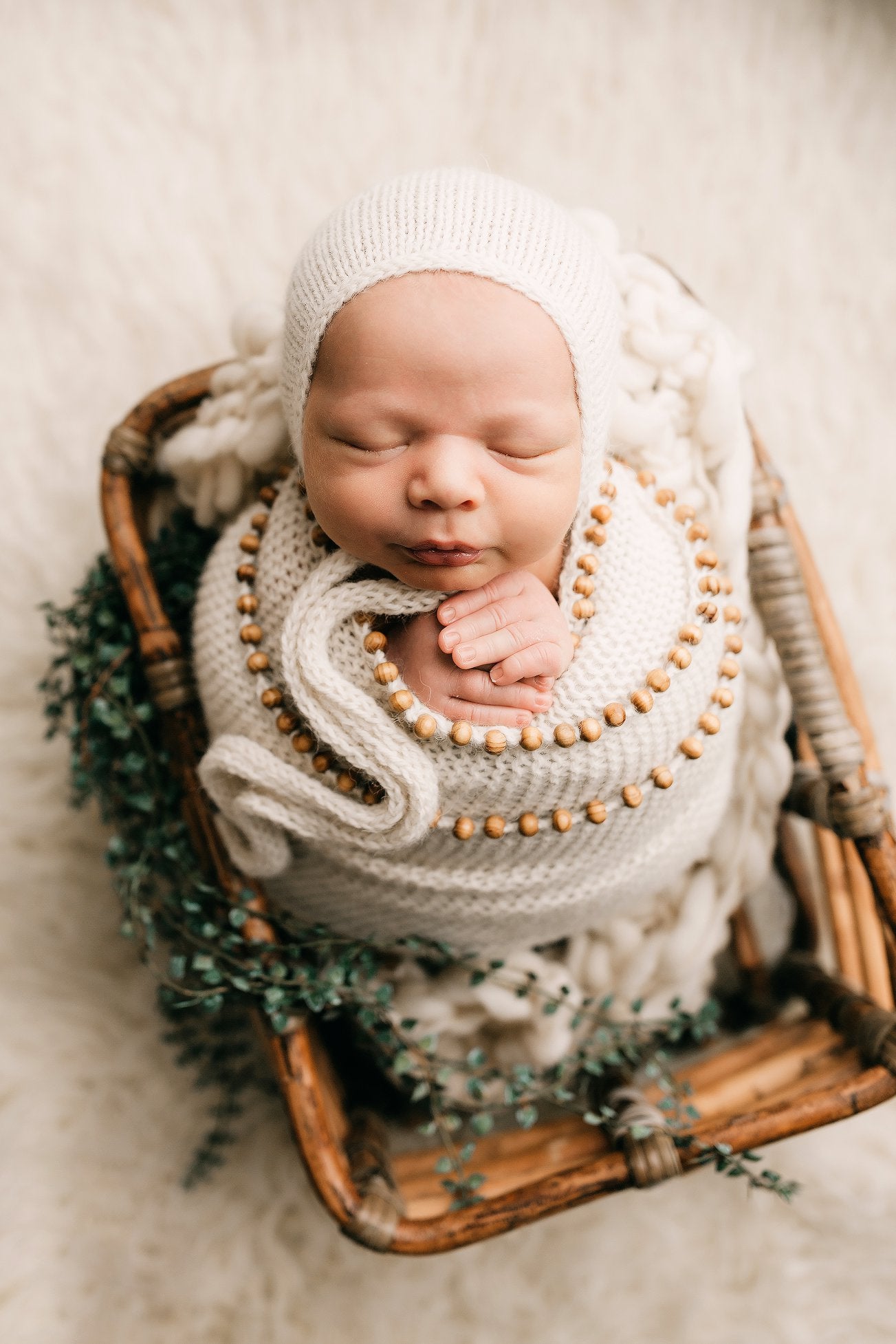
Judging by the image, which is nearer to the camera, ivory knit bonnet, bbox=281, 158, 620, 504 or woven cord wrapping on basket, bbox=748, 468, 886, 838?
ivory knit bonnet, bbox=281, 158, 620, 504

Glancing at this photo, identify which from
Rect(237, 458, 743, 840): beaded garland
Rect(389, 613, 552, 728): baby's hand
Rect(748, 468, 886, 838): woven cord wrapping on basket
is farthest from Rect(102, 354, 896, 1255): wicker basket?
Rect(389, 613, 552, 728): baby's hand

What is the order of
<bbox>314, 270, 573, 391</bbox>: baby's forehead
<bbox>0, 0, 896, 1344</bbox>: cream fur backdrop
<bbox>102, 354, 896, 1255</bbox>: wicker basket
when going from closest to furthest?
<bbox>314, 270, 573, 391</bbox>: baby's forehead < <bbox>102, 354, 896, 1255</bbox>: wicker basket < <bbox>0, 0, 896, 1344</bbox>: cream fur backdrop

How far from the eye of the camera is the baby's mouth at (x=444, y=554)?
1.89ft

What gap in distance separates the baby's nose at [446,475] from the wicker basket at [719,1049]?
30cm

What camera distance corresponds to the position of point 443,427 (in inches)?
22.2

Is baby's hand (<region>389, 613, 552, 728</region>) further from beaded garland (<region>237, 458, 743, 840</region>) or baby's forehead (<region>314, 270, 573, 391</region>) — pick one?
baby's forehead (<region>314, 270, 573, 391</region>)

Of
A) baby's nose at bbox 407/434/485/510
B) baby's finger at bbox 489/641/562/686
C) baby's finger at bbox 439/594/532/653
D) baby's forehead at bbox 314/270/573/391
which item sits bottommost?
baby's finger at bbox 489/641/562/686

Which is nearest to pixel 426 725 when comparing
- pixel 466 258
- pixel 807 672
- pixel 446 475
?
pixel 446 475

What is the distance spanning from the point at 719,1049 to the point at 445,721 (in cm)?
56

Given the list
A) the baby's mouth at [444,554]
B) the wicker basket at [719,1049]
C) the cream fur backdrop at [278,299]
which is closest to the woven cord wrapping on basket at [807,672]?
the wicker basket at [719,1049]

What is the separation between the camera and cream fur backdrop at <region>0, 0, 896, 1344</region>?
874 millimetres

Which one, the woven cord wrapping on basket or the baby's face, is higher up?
the baby's face

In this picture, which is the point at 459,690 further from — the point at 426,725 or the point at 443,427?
the point at 443,427

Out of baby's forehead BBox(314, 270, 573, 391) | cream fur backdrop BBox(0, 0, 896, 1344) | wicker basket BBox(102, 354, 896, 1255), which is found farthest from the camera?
cream fur backdrop BBox(0, 0, 896, 1344)
